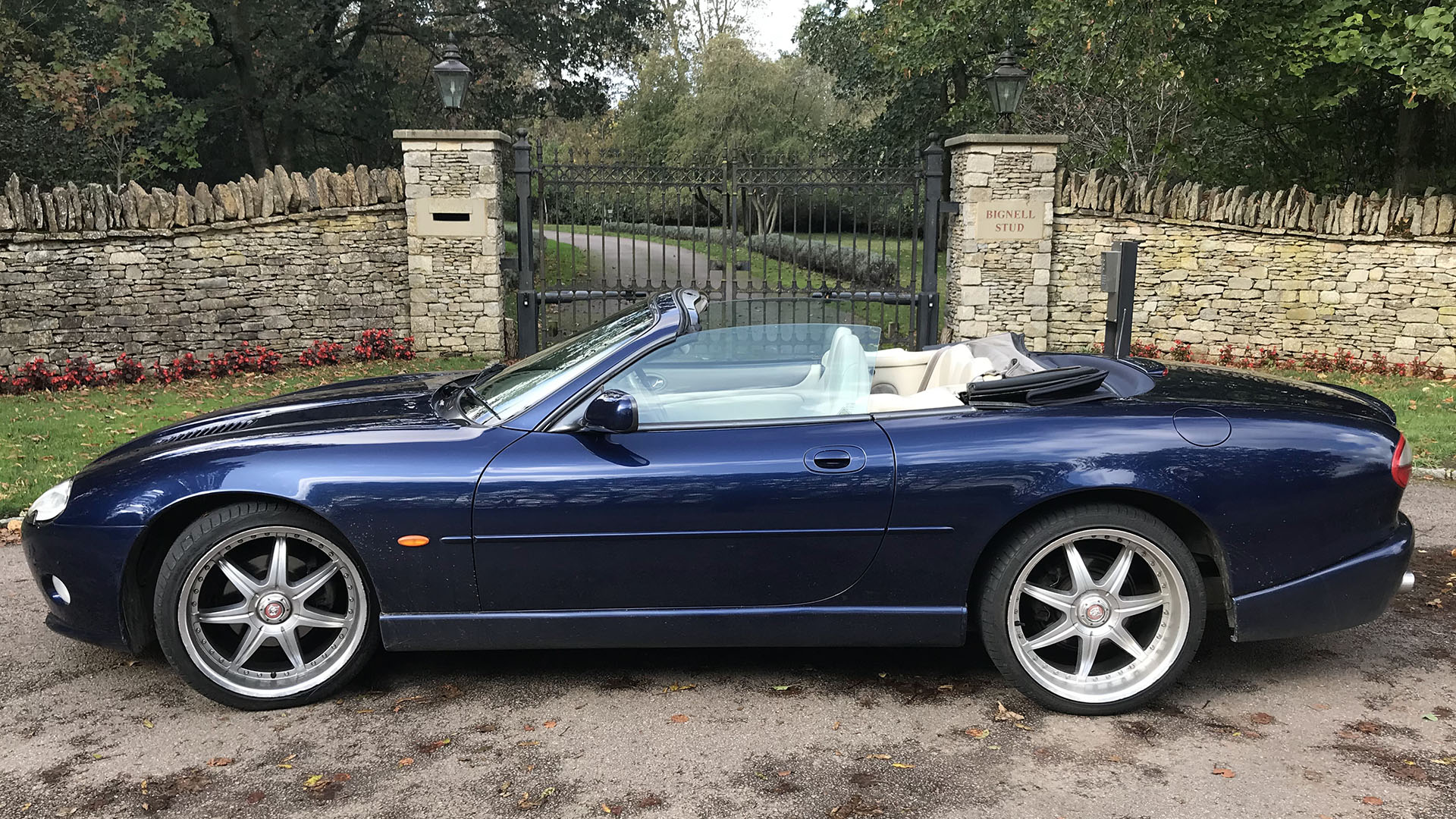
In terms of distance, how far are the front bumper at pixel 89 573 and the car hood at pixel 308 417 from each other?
337mm

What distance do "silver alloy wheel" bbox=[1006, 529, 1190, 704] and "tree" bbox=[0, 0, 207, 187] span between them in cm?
1771

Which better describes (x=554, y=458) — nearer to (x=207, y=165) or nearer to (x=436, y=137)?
(x=436, y=137)

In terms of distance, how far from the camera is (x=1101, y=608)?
3.47m

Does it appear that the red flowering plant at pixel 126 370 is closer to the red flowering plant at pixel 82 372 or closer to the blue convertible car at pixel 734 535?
the red flowering plant at pixel 82 372

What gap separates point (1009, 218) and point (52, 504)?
1030cm

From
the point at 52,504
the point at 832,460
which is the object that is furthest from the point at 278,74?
the point at 832,460

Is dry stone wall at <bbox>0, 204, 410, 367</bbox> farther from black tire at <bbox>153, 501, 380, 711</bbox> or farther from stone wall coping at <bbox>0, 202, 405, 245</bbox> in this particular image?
black tire at <bbox>153, 501, 380, 711</bbox>

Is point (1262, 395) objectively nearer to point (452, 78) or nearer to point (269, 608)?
point (269, 608)

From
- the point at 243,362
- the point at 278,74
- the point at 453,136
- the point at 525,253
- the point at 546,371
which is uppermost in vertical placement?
the point at 278,74

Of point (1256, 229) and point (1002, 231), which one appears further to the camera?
point (1002, 231)

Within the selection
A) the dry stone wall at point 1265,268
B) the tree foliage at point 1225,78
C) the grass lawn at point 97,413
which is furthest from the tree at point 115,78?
the dry stone wall at point 1265,268

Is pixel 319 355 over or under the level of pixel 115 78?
under

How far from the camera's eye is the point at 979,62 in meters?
21.1

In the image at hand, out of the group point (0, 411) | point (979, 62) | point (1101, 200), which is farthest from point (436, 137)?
point (979, 62)
